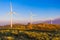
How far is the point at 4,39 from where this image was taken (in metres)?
35.5

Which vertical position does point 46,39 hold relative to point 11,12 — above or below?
below

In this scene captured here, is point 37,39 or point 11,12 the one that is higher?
point 11,12

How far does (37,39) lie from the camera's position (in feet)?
125

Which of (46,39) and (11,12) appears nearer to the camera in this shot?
(46,39)

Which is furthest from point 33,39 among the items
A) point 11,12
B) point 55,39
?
point 11,12

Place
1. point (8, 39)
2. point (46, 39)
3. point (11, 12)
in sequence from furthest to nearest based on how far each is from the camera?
point (11, 12), point (46, 39), point (8, 39)

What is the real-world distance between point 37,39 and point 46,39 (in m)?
1.58

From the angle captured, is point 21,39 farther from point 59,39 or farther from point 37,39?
point 59,39

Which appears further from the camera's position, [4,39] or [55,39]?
[55,39]

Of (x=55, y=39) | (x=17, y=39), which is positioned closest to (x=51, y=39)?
(x=55, y=39)

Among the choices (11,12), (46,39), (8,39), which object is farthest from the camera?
(11,12)

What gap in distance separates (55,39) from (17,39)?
21.6 ft

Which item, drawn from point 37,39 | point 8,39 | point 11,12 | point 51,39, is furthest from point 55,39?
point 11,12

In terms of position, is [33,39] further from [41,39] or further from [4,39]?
[4,39]
